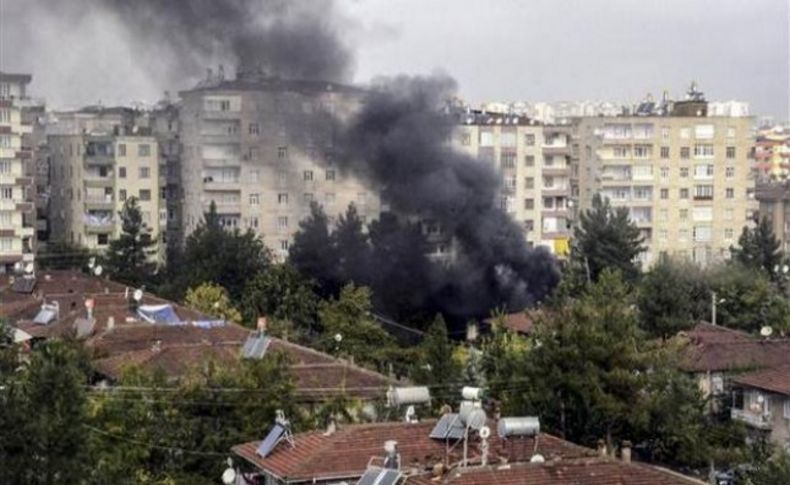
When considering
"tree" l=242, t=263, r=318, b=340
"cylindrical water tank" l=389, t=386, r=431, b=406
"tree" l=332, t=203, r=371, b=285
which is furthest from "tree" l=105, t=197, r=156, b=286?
"cylindrical water tank" l=389, t=386, r=431, b=406

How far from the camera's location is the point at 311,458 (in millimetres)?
12102

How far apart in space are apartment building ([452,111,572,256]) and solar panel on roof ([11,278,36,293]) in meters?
15.9

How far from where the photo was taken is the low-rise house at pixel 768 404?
18812mm

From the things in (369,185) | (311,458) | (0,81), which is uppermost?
(0,81)

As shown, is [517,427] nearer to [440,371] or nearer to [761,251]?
[440,371]

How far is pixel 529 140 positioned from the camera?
44250 mm

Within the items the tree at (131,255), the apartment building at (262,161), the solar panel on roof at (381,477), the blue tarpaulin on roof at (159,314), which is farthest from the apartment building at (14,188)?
the solar panel on roof at (381,477)

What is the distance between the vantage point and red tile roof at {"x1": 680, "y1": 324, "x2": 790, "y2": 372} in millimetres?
21391

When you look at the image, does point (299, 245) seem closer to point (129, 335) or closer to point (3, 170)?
point (3, 170)

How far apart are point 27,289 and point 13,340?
411 inches

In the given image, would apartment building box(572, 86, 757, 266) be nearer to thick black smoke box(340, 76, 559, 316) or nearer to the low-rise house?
thick black smoke box(340, 76, 559, 316)

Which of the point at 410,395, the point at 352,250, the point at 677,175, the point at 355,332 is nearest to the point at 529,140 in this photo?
the point at 677,175

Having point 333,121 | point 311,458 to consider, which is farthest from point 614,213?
point 311,458

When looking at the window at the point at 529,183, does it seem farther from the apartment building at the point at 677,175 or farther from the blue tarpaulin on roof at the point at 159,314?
the blue tarpaulin on roof at the point at 159,314
